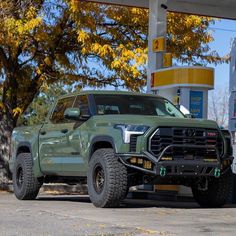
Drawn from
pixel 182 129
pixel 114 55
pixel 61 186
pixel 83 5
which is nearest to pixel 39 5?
pixel 83 5

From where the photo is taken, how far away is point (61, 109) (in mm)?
11922

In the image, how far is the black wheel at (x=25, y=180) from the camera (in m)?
12.0

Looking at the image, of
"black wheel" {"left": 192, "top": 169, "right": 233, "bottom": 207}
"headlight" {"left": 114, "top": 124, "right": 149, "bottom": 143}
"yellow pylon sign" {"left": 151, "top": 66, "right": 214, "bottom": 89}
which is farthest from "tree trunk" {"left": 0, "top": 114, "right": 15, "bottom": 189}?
"headlight" {"left": 114, "top": 124, "right": 149, "bottom": 143}

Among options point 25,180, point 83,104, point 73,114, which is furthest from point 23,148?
point 73,114

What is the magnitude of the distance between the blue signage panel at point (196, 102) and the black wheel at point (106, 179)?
4132 millimetres

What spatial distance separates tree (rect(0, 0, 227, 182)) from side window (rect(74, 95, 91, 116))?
17.9 ft

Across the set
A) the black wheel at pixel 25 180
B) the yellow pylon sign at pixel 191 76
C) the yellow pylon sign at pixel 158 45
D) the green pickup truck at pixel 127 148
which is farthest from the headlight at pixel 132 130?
the yellow pylon sign at pixel 158 45

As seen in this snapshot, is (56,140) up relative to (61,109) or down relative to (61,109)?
down

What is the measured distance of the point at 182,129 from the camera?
9766 millimetres

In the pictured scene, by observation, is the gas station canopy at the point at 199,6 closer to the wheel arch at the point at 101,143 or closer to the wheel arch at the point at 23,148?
the wheel arch at the point at 23,148

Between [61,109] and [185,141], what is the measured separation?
3.17 metres

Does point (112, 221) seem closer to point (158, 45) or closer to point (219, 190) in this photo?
point (219, 190)

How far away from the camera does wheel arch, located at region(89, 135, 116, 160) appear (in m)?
9.81

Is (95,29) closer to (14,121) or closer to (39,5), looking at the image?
(39,5)
